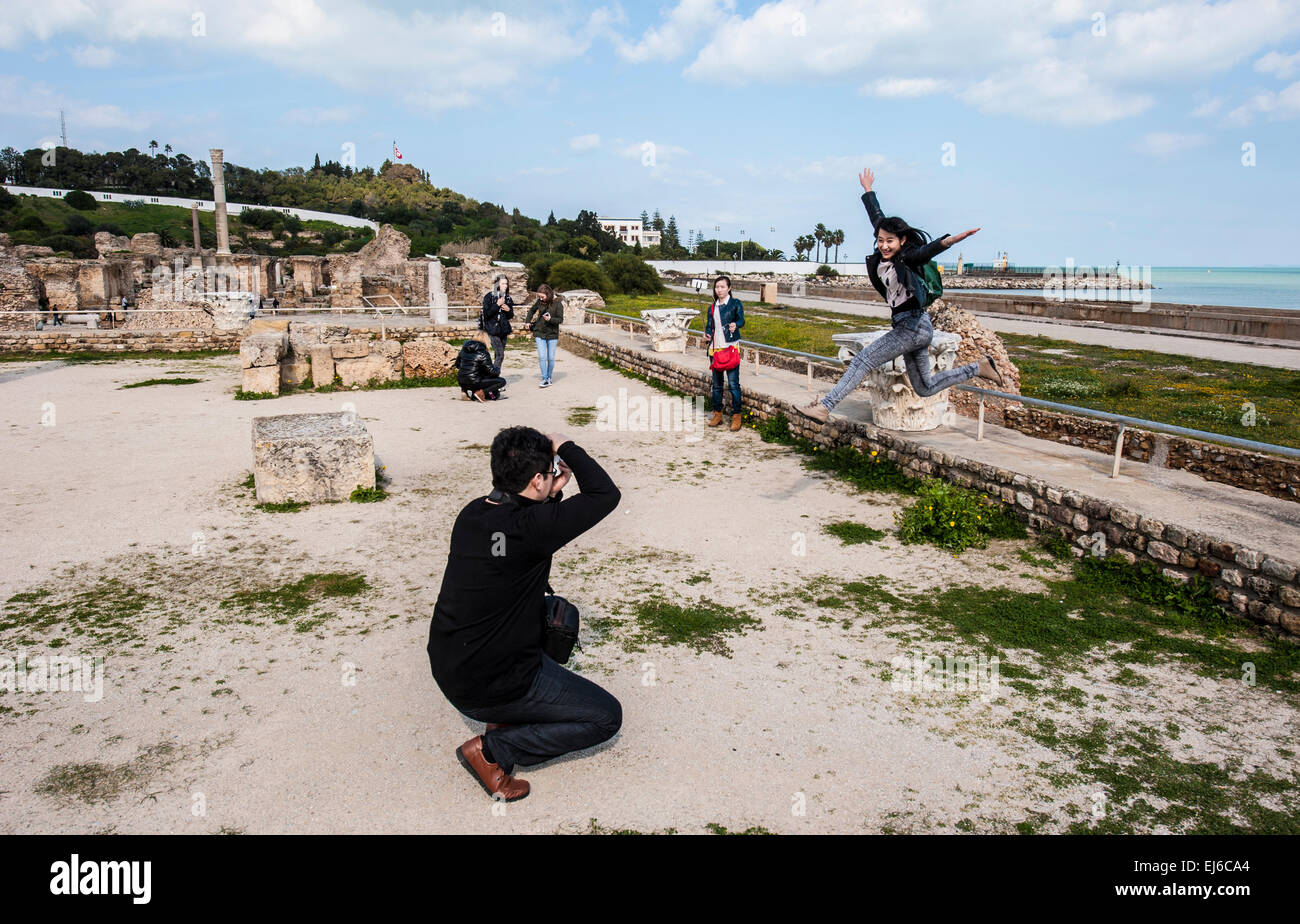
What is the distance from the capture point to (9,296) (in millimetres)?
21266

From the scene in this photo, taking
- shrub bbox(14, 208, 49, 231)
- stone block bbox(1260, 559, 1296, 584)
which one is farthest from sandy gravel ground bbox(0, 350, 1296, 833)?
shrub bbox(14, 208, 49, 231)

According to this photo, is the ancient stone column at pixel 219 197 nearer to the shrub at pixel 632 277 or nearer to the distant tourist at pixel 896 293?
the shrub at pixel 632 277

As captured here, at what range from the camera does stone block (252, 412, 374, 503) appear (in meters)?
7.20

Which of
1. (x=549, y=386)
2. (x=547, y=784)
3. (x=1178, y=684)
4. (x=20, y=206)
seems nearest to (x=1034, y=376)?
(x=549, y=386)

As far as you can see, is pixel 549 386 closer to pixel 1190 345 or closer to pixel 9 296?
pixel 1190 345

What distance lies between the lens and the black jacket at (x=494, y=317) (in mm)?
Answer: 13125

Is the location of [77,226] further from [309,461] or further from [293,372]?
[309,461]

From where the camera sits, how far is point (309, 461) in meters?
7.32

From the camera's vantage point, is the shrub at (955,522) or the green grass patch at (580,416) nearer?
the shrub at (955,522)

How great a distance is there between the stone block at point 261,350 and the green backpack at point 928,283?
10.4 metres

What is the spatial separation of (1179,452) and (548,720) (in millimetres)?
7991

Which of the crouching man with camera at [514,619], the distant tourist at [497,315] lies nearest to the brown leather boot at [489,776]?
the crouching man with camera at [514,619]

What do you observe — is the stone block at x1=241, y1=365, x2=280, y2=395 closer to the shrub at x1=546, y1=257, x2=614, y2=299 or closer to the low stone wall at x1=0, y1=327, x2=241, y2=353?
the low stone wall at x1=0, y1=327, x2=241, y2=353

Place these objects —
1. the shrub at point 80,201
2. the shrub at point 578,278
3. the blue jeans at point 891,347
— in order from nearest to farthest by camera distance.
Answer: the blue jeans at point 891,347
the shrub at point 578,278
the shrub at point 80,201
